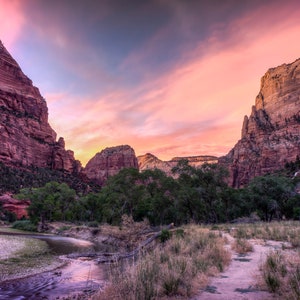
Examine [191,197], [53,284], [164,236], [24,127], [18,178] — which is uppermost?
[24,127]

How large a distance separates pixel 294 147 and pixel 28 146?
13016 cm

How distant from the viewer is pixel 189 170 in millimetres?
46312

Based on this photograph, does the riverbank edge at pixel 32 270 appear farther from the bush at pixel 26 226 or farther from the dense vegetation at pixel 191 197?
the bush at pixel 26 226

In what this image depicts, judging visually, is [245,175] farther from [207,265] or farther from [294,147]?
[207,265]

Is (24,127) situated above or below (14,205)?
above

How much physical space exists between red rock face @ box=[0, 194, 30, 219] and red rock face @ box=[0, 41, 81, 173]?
124 feet

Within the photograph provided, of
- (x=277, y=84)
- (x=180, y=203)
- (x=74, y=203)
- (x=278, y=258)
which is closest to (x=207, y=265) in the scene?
(x=278, y=258)

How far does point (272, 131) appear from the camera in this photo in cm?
16762

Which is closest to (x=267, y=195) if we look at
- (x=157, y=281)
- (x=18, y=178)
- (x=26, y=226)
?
(x=26, y=226)

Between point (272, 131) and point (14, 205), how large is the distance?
144m

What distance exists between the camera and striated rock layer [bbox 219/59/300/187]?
150500 millimetres

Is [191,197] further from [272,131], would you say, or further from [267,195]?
[272,131]

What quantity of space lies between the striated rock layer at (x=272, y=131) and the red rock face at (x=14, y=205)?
108 metres

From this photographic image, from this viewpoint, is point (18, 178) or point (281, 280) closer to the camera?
point (281, 280)
